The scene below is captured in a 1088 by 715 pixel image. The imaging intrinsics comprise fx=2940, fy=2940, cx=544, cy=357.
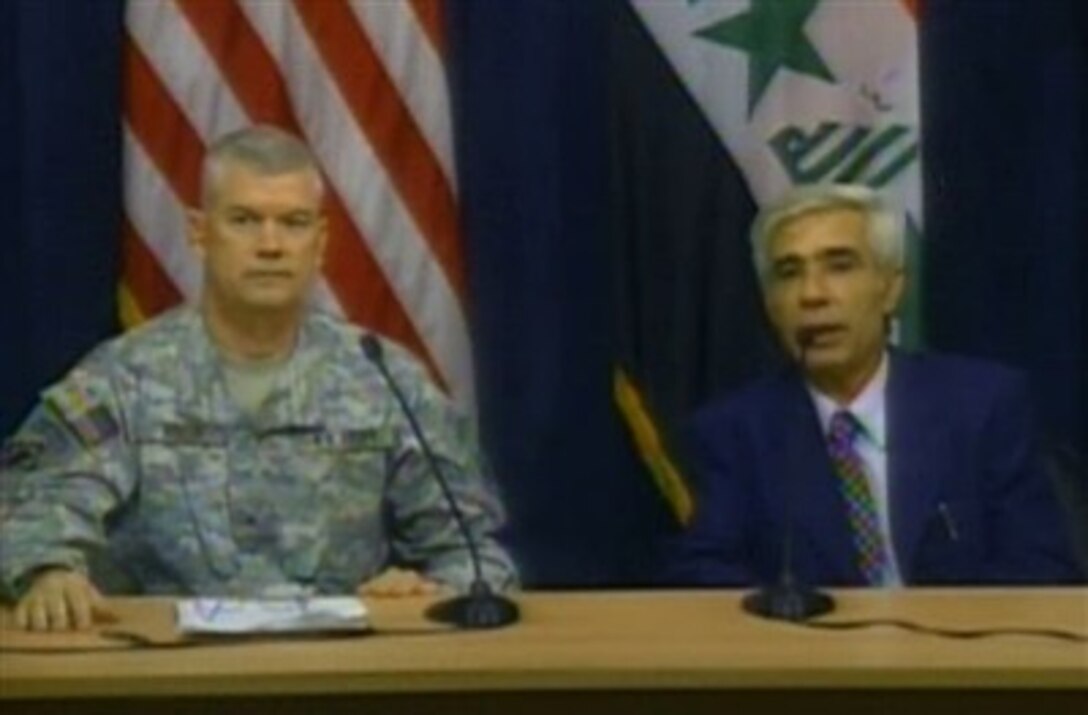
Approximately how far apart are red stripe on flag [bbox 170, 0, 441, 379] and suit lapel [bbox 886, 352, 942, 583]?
845 mm

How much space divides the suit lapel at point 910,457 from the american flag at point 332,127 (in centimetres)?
81


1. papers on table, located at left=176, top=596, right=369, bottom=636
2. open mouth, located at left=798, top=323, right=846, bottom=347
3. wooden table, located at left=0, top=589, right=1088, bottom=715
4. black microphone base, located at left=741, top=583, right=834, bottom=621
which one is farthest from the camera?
open mouth, located at left=798, top=323, right=846, bottom=347

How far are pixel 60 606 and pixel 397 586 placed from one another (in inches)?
16.6

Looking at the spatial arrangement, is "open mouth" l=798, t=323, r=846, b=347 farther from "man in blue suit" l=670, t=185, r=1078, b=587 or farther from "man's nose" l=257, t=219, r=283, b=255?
"man's nose" l=257, t=219, r=283, b=255

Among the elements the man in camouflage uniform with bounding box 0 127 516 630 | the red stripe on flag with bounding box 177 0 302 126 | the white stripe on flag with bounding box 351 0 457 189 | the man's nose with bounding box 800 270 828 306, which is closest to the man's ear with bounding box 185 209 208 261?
the man in camouflage uniform with bounding box 0 127 516 630

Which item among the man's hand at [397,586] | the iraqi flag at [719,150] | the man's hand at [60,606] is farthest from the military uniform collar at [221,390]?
the iraqi flag at [719,150]

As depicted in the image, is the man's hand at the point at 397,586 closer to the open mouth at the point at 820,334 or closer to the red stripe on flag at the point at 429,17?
the open mouth at the point at 820,334

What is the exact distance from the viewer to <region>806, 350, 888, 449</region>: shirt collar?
153 inches

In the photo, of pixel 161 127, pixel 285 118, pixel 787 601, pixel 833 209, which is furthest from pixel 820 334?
pixel 161 127

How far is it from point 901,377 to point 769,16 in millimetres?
763

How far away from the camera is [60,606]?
10.7ft

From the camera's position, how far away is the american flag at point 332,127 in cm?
438

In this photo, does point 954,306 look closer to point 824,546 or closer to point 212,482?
point 824,546

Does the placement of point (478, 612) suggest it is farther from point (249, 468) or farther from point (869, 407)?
point (869, 407)
